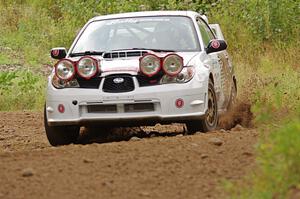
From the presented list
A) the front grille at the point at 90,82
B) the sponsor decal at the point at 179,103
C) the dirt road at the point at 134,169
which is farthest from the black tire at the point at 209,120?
the dirt road at the point at 134,169

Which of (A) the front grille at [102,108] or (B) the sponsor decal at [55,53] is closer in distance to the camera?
(A) the front grille at [102,108]

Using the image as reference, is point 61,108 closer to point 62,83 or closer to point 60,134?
point 62,83

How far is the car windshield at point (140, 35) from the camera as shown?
414 inches

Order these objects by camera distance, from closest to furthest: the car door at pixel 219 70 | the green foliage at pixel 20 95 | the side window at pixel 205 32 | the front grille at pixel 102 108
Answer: the front grille at pixel 102 108, the car door at pixel 219 70, the side window at pixel 205 32, the green foliage at pixel 20 95

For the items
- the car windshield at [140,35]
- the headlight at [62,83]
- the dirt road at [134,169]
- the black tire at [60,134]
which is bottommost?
the black tire at [60,134]

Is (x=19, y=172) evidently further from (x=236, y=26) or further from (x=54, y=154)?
(x=236, y=26)

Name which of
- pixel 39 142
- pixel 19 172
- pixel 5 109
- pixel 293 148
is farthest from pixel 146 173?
pixel 5 109

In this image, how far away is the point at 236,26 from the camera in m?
21.0

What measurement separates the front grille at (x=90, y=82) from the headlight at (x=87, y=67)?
6 centimetres

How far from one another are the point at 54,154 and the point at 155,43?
9.82 feet

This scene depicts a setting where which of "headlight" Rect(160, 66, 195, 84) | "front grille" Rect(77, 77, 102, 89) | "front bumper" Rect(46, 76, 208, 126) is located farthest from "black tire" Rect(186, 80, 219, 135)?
"front grille" Rect(77, 77, 102, 89)

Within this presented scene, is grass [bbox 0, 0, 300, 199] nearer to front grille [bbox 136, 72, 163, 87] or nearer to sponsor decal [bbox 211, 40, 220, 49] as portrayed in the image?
sponsor decal [bbox 211, 40, 220, 49]

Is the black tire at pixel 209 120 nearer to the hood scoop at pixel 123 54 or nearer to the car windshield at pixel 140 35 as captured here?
the car windshield at pixel 140 35

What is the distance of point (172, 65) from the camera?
960 centimetres
